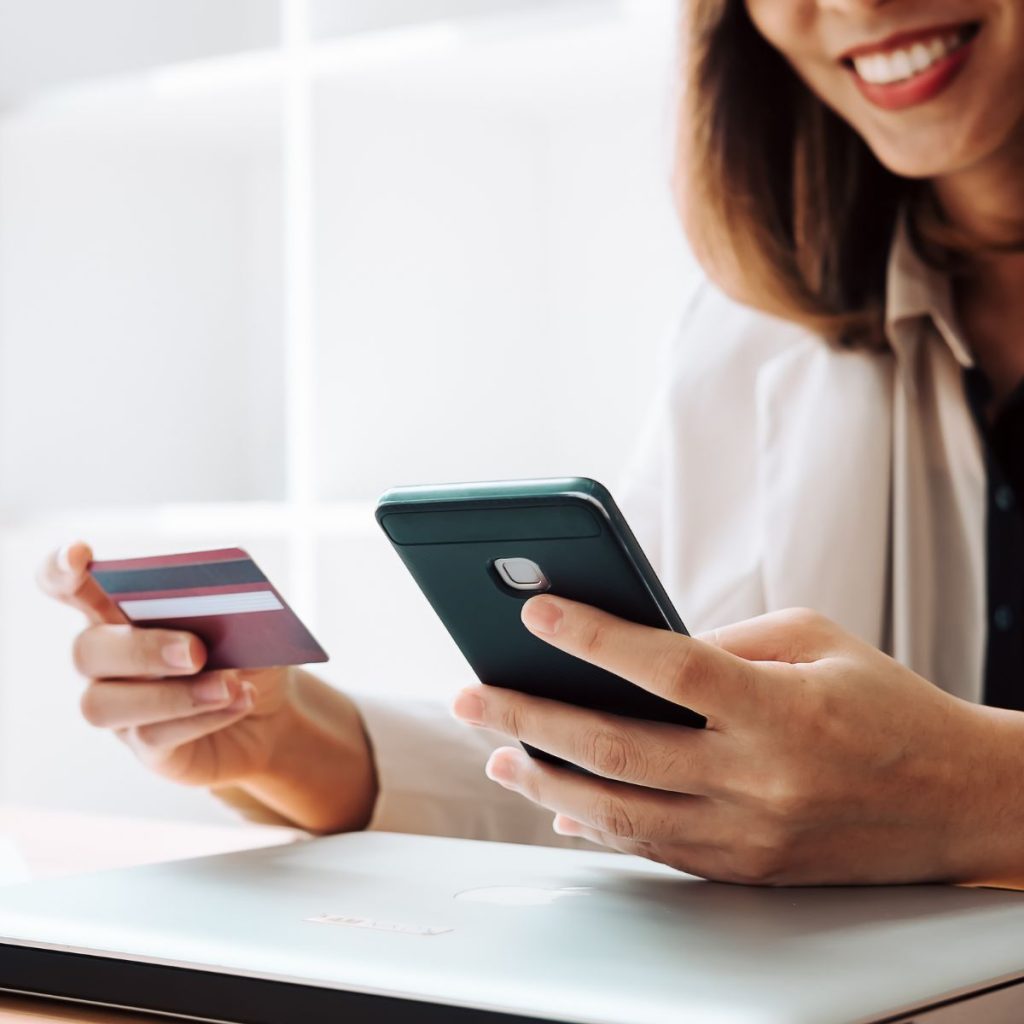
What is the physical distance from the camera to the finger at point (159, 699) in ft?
2.81

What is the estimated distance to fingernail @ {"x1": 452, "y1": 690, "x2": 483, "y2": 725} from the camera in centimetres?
64

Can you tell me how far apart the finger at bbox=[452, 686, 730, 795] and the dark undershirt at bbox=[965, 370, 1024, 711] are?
545 mm

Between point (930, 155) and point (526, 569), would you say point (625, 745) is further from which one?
point (930, 155)

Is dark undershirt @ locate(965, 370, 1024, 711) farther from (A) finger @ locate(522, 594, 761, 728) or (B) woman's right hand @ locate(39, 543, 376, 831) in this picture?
(A) finger @ locate(522, 594, 761, 728)

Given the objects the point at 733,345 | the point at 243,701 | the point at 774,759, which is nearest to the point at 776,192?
the point at 733,345

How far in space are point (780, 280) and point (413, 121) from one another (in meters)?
0.79

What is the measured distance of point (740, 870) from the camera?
643 millimetres

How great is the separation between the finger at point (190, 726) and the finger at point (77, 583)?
0.22ft

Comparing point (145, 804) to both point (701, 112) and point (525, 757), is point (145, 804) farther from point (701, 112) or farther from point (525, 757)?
point (525, 757)

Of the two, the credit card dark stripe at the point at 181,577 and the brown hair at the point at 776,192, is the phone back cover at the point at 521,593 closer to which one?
the credit card dark stripe at the point at 181,577

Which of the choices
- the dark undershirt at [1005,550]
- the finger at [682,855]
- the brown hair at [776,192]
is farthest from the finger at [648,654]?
the brown hair at [776,192]

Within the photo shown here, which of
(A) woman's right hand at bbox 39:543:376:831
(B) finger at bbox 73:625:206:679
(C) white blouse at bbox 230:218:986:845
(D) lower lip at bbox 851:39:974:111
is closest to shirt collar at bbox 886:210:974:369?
(C) white blouse at bbox 230:218:986:845

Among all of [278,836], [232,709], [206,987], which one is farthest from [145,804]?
A: [206,987]

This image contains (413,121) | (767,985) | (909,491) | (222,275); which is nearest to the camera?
(767,985)
